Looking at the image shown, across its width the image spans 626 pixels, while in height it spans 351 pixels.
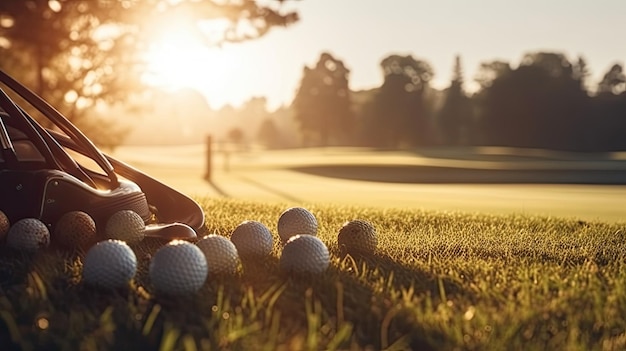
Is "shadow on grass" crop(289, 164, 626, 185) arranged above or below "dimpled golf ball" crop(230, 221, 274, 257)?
below

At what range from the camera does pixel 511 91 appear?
197ft

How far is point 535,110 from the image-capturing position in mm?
58656

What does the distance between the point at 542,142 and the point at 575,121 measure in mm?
3360

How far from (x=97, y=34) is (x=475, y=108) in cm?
4893

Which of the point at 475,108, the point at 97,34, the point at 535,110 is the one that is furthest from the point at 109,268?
the point at 475,108

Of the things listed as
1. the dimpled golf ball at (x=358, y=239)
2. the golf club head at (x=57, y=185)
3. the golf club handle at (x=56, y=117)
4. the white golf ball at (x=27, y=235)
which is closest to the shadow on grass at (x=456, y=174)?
the golf club head at (x=57, y=185)

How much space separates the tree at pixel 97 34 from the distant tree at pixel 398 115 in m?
40.6

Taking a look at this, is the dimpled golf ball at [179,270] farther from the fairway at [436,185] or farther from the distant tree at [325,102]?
the distant tree at [325,102]

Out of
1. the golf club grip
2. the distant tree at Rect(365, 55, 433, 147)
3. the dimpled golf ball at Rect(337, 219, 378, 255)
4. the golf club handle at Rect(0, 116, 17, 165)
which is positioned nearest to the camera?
the dimpled golf ball at Rect(337, 219, 378, 255)

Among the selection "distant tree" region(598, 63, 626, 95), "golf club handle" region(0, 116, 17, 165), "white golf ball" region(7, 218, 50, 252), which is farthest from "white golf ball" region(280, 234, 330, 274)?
"distant tree" region(598, 63, 626, 95)

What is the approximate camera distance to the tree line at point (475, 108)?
57844mm

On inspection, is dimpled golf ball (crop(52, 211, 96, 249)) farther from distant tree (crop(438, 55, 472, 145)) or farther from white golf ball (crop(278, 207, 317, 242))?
distant tree (crop(438, 55, 472, 145))

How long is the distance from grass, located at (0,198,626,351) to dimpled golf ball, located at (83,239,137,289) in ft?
0.23

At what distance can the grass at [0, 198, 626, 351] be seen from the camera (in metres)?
3.26
